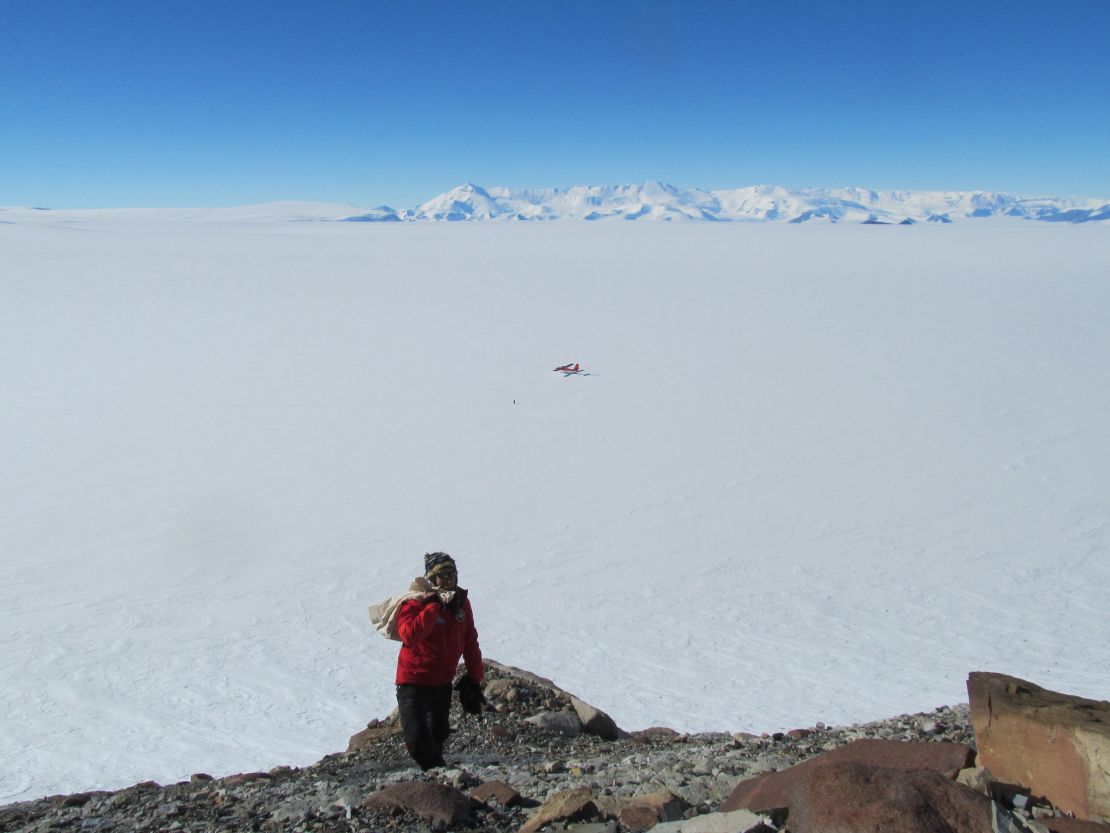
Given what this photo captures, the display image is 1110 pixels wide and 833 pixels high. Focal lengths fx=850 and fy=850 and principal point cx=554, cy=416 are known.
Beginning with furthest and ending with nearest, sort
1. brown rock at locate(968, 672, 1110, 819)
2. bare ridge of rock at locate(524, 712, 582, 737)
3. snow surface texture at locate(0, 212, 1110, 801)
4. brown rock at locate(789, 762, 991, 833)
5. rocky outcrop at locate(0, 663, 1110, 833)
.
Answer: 1. snow surface texture at locate(0, 212, 1110, 801)
2. bare ridge of rock at locate(524, 712, 582, 737)
3. brown rock at locate(968, 672, 1110, 819)
4. rocky outcrop at locate(0, 663, 1110, 833)
5. brown rock at locate(789, 762, 991, 833)

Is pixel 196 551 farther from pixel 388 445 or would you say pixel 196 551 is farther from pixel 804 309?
pixel 804 309

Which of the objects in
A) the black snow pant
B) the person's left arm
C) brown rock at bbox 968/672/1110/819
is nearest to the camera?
brown rock at bbox 968/672/1110/819

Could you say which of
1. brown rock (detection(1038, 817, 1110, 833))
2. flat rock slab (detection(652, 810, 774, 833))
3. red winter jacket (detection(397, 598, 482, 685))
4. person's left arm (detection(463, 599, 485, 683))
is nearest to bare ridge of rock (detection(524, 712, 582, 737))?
person's left arm (detection(463, 599, 485, 683))

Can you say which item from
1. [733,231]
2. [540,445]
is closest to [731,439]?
[540,445]

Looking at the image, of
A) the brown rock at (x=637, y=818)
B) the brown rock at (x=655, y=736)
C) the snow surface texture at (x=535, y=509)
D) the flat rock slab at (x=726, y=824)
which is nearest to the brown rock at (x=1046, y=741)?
the flat rock slab at (x=726, y=824)

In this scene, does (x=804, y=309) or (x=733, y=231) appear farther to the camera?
(x=733, y=231)

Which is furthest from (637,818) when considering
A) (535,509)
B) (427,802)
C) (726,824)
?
(535,509)

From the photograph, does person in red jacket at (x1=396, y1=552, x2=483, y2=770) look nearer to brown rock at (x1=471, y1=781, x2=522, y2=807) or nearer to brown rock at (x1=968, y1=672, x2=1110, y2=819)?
brown rock at (x1=471, y1=781, x2=522, y2=807)
